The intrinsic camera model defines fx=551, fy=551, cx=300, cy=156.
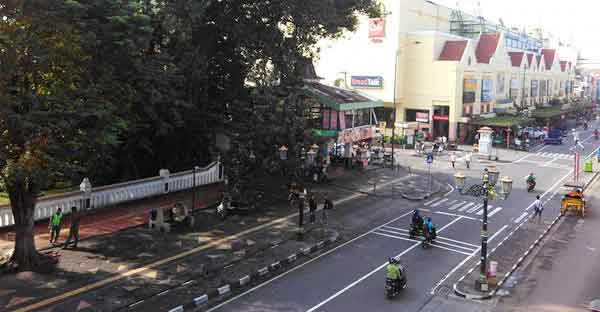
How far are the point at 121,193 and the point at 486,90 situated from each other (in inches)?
2396

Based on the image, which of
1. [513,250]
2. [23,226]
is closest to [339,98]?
[513,250]

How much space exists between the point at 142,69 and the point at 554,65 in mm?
Result: 108664

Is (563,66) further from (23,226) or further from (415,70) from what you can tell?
(23,226)

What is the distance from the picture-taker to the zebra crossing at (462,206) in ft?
108

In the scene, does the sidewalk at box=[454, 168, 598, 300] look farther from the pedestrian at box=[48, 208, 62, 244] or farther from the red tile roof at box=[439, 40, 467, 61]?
the red tile roof at box=[439, 40, 467, 61]

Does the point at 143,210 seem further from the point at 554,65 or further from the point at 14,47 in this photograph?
the point at 554,65

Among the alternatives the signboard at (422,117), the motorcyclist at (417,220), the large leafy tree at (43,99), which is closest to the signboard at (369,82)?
the signboard at (422,117)

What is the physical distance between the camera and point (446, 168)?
162 ft

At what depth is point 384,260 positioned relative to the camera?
75.8 ft

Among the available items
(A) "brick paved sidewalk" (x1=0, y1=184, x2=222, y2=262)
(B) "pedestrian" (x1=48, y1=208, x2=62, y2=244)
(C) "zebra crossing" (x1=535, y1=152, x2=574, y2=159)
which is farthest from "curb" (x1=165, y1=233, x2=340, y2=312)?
(C) "zebra crossing" (x1=535, y1=152, x2=574, y2=159)

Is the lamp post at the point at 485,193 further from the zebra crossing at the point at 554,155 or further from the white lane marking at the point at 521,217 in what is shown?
the zebra crossing at the point at 554,155

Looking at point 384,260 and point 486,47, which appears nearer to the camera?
point 384,260

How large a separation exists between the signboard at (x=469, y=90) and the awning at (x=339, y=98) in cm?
2627

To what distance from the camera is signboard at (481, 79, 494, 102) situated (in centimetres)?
7616
